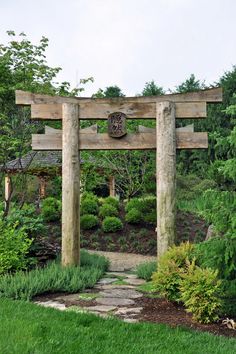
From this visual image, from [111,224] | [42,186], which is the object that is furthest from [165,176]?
[42,186]

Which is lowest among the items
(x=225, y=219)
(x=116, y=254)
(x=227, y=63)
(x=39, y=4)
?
(x=116, y=254)

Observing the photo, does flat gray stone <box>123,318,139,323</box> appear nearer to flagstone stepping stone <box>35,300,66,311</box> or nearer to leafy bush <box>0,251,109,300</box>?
flagstone stepping stone <box>35,300,66,311</box>

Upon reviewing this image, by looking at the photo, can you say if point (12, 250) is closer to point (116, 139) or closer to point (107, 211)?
point (116, 139)

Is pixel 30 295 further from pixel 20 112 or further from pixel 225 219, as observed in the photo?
pixel 20 112

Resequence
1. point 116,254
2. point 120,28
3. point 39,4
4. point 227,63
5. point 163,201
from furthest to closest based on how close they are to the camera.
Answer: point 227,63, point 116,254, point 120,28, point 39,4, point 163,201

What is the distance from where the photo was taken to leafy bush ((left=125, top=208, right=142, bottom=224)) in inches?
474

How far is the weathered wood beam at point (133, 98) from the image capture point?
7.42 m

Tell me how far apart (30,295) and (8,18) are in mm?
5828

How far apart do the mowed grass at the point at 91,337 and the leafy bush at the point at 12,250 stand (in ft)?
6.70

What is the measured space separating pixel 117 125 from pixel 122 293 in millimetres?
2570

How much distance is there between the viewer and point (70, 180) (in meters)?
7.34

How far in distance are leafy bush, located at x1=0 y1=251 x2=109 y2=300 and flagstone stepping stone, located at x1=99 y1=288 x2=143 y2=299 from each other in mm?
346

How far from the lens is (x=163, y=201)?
7.04m

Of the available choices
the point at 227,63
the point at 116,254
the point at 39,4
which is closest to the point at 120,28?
the point at 39,4
